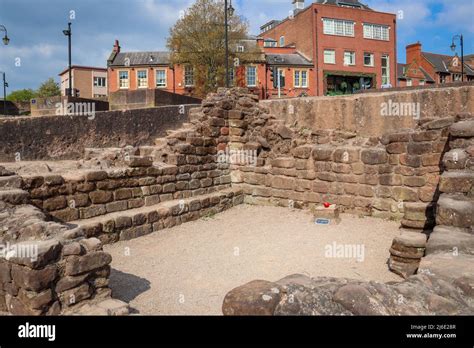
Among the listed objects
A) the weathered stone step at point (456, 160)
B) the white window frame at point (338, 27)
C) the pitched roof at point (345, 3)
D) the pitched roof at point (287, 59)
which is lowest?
the weathered stone step at point (456, 160)

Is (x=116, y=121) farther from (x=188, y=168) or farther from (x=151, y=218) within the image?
(x=151, y=218)

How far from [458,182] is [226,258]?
12.1 ft

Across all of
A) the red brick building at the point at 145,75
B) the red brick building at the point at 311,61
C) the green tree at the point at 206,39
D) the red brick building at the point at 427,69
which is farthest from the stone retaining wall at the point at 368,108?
the red brick building at the point at 427,69

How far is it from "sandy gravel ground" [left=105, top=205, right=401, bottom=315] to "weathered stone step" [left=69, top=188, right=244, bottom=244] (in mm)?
204

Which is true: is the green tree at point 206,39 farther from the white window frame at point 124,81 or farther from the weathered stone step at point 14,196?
the weathered stone step at point 14,196

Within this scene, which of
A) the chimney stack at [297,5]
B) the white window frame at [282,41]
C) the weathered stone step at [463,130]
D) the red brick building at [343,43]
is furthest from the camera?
the white window frame at [282,41]

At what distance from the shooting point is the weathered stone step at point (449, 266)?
12.3ft

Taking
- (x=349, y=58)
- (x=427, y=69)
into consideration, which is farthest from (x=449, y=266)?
(x=427, y=69)

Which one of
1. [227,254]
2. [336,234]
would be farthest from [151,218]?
[336,234]

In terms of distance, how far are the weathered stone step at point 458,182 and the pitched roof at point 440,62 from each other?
51592 mm

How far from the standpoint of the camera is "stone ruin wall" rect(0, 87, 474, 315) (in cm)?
435

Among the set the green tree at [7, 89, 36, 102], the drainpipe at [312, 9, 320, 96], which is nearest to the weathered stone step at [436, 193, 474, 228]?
the drainpipe at [312, 9, 320, 96]
